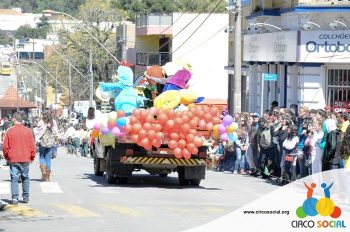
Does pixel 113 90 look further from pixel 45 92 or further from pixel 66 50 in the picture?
pixel 45 92

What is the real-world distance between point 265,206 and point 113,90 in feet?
43.2

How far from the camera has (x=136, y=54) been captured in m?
73.3

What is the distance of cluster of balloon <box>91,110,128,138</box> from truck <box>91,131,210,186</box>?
0.24 m

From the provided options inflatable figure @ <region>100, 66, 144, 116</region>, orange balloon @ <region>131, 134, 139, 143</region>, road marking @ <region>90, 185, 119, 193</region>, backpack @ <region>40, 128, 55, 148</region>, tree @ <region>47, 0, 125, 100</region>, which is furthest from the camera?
tree @ <region>47, 0, 125, 100</region>

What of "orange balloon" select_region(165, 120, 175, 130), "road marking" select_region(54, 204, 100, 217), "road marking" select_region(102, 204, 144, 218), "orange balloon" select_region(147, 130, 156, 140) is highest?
"orange balloon" select_region(165, 120, 175, 130)

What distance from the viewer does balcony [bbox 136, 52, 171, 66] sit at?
70.9m

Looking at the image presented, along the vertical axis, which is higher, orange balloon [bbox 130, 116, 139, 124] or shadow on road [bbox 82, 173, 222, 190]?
orange balloon [bbox 130, 116, 139, 124]

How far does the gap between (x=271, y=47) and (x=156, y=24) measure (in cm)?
3409

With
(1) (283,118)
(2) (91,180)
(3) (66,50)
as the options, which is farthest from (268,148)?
(3) (66,50)

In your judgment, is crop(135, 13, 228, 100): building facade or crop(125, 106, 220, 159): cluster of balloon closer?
crop(125, 106, 220, 159): cluster of balloon

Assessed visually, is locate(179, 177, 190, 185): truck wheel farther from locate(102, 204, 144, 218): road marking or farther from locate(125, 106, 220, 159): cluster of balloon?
locate(102, 204, 144, 218): road marking

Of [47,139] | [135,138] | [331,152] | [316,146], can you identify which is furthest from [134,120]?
[331,152]

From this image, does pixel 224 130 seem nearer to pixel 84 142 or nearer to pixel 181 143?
pixel 181 143

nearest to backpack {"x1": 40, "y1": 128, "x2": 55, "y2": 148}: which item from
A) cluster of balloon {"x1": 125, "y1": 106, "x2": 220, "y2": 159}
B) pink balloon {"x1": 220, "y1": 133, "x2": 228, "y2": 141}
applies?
cluster of balloon {"x1": 125, "y1": 106, "x2": 220, "y2": 159}
